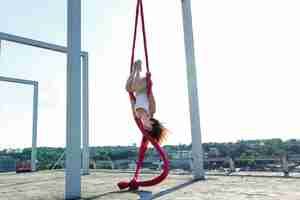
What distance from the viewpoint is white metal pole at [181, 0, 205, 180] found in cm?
575

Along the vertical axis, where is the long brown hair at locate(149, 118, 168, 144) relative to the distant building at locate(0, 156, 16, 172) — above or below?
above

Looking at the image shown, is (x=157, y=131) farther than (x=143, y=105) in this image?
Yes

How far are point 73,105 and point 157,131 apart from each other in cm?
130

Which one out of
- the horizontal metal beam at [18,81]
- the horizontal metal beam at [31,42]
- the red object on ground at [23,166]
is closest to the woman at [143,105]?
the horizontal metal beam at [31,42]

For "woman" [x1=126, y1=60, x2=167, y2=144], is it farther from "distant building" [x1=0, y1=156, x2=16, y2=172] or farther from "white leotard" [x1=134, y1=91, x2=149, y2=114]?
"distant building" [x1=0, y1=156, x2=16, y2=172]

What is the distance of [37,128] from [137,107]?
7.55 metres

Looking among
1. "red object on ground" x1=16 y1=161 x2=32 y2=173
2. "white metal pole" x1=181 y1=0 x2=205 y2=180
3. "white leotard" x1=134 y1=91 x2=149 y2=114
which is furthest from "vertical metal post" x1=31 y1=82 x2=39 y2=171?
"white leotard" x1=134 y1=91 x2=149 y2=114

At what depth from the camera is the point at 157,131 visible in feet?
14.2

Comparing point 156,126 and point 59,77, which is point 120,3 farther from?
point 59,77

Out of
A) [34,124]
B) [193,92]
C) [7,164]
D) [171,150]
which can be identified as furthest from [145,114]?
[7,164]

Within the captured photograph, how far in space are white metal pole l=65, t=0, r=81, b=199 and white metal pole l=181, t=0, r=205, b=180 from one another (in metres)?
2.61

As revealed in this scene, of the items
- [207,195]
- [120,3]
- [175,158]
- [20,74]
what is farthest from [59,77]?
[207,195]

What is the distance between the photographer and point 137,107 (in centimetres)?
423

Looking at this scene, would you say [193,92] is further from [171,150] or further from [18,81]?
[18,81]
